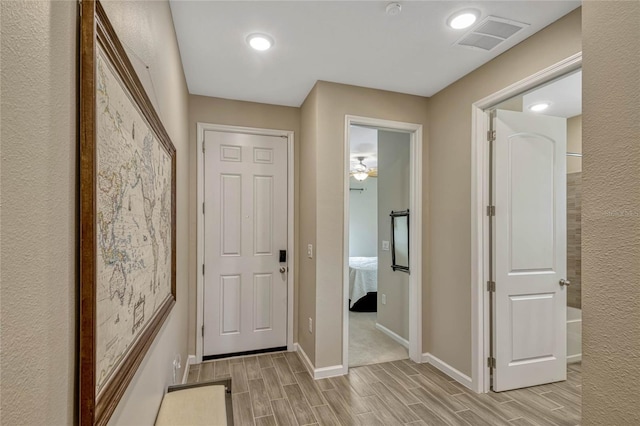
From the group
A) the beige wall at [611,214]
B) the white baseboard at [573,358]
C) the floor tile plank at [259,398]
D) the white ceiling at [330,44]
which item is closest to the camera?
the beige wall at [611,214]

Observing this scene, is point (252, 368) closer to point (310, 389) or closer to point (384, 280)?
point (310, 389)

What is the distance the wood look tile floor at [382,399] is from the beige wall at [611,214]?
1554 mm

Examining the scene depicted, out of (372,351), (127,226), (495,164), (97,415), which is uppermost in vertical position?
(495,164)

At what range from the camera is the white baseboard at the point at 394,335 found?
11.5 ft

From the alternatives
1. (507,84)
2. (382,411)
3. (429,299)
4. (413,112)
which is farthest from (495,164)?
(382,411)

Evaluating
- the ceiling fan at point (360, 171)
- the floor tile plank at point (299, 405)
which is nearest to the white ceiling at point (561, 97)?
the ceiling fan at point (360, 171)

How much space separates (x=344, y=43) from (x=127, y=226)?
195 cm

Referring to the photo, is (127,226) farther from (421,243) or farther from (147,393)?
(421,243)

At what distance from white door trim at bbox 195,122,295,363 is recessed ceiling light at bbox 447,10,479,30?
187cm

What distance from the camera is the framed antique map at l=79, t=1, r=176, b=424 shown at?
68 centimetres

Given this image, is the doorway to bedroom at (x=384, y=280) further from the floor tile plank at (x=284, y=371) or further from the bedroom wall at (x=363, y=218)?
the bedroom wall at (x=363, y=218)

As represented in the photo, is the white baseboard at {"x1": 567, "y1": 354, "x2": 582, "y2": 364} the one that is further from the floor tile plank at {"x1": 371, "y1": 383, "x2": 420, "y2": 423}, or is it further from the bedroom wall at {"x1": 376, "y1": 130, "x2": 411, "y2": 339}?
the floor tile plank at {"x1": 371, "y1": 383, "x2": 420, "y2": 423}

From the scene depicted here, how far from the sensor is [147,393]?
4.23 ft

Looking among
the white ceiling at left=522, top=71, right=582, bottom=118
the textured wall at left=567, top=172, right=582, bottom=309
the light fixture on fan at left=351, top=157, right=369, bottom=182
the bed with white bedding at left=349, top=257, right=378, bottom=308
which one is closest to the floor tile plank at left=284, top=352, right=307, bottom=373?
the bed with white bedding at left=349, top=257, right=378, bottom=308
